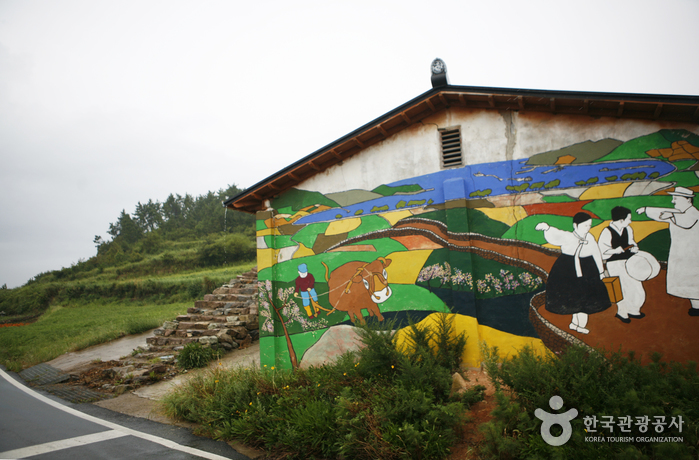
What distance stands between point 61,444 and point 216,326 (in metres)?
7.43

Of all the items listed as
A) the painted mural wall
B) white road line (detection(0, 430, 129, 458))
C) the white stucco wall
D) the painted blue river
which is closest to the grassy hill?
white road line (detection(0, 430, 129, 458))

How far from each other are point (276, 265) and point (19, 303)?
4671 cm

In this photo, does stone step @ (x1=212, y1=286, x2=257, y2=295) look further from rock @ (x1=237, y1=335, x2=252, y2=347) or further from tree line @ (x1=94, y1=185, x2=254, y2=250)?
tree line @ (x1=94, y1=185, x2=254, y2=250)

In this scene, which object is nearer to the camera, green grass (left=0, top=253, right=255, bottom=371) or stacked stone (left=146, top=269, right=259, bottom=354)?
stacked stone (left=146, top=269, right=259, bottom=354)

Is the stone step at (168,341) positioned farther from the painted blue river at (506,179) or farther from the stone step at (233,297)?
the painted blue river at (506,179)

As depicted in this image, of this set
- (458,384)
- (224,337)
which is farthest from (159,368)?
(458,384)

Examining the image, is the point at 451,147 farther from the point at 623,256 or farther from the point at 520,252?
the point at 623,256

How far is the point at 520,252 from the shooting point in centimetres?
743

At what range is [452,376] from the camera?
6.82 metres

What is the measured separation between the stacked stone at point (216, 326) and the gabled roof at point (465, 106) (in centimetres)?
592

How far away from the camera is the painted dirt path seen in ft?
20.6

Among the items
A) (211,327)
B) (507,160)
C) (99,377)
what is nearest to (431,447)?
(507,160)

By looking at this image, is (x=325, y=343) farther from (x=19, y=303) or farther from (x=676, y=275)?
(x=19, y=303)

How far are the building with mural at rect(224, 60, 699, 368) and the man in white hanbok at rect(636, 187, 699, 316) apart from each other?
0.9 inches
